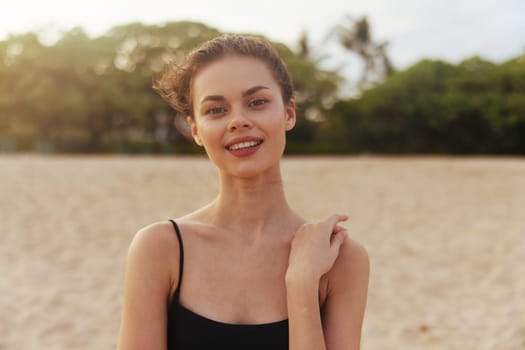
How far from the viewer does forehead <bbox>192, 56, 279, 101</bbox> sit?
4.85 feet

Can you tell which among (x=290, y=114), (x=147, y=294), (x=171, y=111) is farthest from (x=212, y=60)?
(x=171, y=111)

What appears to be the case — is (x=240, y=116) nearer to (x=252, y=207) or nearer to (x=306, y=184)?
(x=252, y=207)

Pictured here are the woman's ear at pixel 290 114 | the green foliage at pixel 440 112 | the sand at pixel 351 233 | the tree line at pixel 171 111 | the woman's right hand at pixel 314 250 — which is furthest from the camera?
the green foliage at pixel 440 112

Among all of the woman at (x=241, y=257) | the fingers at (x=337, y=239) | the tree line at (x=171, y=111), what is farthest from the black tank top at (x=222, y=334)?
the tree line at (x=171, y=111)

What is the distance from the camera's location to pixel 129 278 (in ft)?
4.90

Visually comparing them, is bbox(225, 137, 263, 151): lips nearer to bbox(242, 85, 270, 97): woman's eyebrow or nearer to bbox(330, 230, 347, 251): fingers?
bbox(242, 85, 270, 97): woman's eyebrow

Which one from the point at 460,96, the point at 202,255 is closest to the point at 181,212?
the point at 202,255

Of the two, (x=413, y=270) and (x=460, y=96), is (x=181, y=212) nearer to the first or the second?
(x=413, y=270)

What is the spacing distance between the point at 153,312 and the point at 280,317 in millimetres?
338

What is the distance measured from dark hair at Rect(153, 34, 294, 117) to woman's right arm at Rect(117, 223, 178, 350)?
408mm

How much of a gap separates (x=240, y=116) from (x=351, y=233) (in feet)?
26.8

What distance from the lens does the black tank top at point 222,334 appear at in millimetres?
1456

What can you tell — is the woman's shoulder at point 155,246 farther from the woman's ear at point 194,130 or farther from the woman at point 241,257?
the woman's ear at point 194,130

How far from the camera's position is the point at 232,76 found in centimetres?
148
